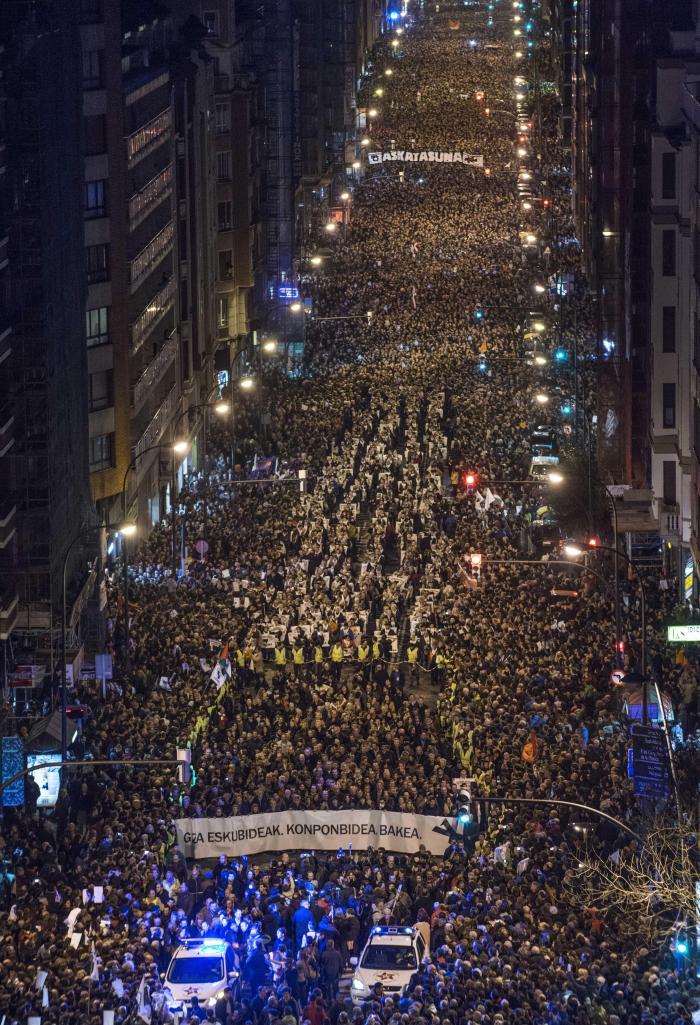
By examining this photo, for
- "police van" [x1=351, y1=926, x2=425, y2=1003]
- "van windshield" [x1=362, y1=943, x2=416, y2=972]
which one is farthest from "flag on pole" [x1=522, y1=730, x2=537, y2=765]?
"van windshield" [x1=362, y1=943, x2=416, y2=972]

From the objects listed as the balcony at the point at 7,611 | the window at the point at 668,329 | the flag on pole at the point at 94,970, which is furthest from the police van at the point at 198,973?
the window at the point at 668,329

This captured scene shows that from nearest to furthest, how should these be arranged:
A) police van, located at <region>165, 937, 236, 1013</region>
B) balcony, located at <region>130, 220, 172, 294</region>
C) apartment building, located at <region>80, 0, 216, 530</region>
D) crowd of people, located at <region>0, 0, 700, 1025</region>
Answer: crowd of people, located at <region>0, 0, 700, 1025</region>, police van, located at <region>165, 937, 236, 1013</region>, apartment building, located at <region>80, 0, 216, 530</region>, balcony, located at <region>130, 220, 172, 294</region>

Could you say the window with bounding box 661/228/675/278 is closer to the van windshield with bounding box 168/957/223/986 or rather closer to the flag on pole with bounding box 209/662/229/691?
the flag on pole with bounding box 209/662/229/691

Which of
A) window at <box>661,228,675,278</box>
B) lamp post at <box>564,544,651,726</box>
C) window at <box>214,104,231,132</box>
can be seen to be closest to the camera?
lamp post at <box>564,544,651,726</box>

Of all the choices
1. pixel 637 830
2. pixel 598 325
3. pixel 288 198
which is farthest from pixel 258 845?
pixel 288 198

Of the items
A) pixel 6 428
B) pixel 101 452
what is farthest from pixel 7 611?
pixel 101 452

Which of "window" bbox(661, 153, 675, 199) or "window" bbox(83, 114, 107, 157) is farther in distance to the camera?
"window" bbox(661, 153, 675, 199)
